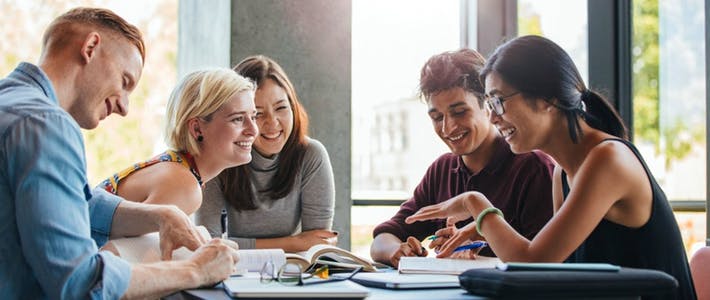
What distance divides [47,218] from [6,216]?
106 millimetres

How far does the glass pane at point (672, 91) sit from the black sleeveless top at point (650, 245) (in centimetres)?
164

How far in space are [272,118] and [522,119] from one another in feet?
3.93

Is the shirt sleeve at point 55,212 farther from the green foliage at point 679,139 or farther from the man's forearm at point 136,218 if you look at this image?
the green foliage at point 679,139

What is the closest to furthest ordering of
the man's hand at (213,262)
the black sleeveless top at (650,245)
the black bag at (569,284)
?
1. the black bag at (569,284)
2. the man's hand at (213,262)
3. the black sleeveless top at (650,245)

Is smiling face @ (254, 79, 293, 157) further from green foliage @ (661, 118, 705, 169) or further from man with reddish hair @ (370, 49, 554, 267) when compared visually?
green foliage @ (661, 118, 705, 169)

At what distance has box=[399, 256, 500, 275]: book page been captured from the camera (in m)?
1.92

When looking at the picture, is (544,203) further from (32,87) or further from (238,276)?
(32,87)

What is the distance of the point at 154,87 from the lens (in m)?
6.12

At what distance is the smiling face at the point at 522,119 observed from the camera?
2.24 metres

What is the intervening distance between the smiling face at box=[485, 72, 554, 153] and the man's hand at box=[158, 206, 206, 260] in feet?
2.90

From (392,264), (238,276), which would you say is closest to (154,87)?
(392,264)

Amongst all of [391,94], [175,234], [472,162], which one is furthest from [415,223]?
[391,94]

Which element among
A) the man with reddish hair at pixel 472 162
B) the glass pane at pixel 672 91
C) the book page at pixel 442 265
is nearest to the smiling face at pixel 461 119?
the man with reddish hair at pixel 472 162

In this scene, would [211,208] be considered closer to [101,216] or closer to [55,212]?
[101,216]
